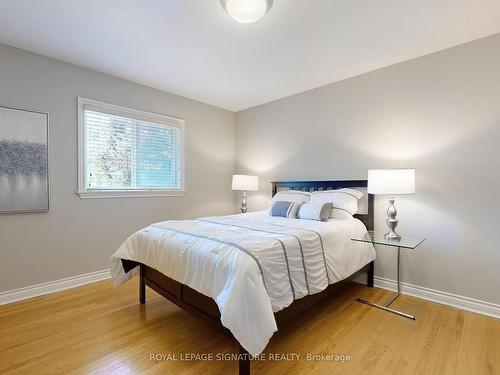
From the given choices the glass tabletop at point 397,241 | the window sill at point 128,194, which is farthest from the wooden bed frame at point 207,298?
the window sill at point 128,194

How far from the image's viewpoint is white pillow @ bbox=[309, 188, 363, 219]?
2818 mm

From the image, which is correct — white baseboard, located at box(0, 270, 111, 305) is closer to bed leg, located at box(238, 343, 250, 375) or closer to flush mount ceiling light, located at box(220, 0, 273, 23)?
bed leg, located at box(238, 343, 250, 375)

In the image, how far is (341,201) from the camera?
2.85m

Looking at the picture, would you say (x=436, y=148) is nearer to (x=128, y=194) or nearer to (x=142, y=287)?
(x=142, y=287)

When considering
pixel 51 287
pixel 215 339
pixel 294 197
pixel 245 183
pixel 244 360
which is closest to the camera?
pixel 244 360

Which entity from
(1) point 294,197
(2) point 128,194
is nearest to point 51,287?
(2) point 128,194

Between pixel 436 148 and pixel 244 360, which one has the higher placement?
pixel 436 148

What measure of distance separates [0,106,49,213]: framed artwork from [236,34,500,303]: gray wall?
10.3 feet

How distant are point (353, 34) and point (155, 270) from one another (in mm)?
2667

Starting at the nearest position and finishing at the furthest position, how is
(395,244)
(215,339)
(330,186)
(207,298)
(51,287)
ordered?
(207,298)
(215,339)
(395,244)
(51,287)
(330,186)

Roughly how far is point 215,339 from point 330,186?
2191 mm

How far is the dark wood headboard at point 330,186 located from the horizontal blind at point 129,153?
155 centimetres

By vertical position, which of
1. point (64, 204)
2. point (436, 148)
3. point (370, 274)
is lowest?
point (370, 274)

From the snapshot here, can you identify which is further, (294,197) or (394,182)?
(294,197)
